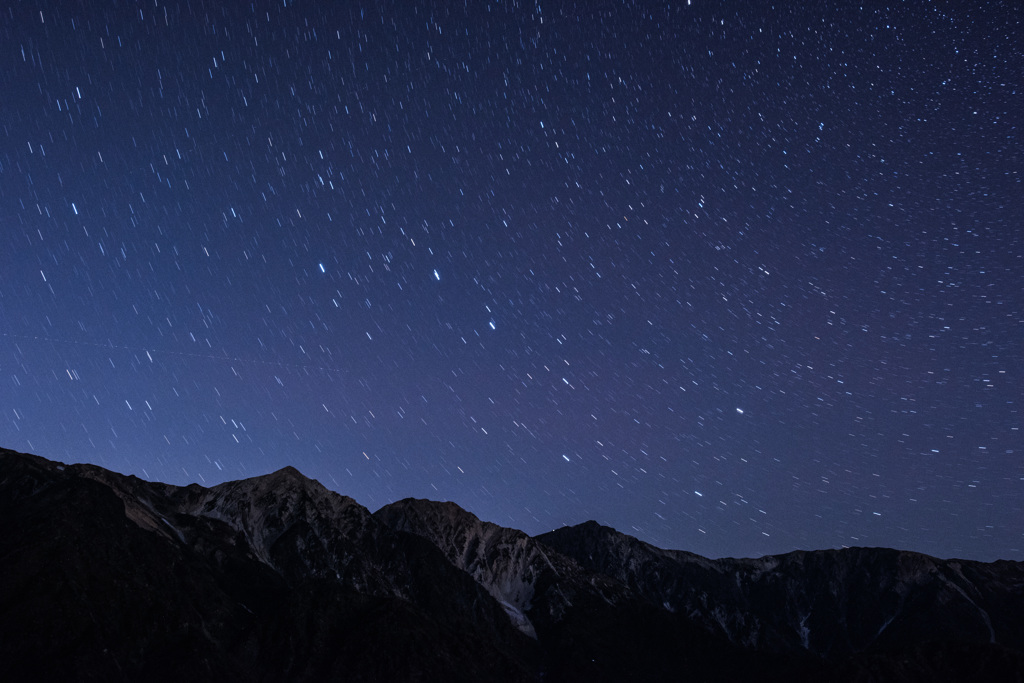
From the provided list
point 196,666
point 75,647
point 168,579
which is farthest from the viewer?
point 168,579

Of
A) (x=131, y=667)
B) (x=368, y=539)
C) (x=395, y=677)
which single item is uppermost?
(x=368, y=539)

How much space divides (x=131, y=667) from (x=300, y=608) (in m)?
40.9

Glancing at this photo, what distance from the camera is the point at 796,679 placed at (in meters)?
161

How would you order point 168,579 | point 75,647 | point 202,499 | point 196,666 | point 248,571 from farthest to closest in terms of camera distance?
point 202,499 → point 248,571 → point 168,579 → point 196,666 → point 75,647

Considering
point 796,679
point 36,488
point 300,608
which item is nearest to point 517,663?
point 300,608

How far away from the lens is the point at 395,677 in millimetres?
132875

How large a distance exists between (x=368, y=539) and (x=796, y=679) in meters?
115

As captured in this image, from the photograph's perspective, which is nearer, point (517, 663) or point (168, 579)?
point (168, 579)

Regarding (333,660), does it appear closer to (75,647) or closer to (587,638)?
(75,647)

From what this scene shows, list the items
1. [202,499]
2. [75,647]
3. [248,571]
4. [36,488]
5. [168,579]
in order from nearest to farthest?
[75,647] → [168,579] → [36,488] → [248,571] → [202,499]

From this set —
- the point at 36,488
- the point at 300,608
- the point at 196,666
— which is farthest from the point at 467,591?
the point at 36,488

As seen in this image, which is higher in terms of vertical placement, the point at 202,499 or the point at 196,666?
the point at 202,499

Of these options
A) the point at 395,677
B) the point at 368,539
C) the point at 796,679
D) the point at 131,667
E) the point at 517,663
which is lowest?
the point at 131,667

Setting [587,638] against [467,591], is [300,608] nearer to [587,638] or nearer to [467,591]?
[467,591]
